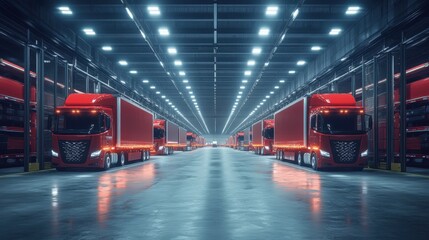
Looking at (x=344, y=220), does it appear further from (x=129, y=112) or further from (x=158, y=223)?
(x=129, y=112)

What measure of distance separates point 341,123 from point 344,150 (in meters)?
1.48

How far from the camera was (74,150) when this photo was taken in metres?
21.8

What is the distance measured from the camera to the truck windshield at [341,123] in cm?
2212

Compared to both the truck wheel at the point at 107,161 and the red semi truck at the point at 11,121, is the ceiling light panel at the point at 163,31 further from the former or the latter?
the red semi truck at the point at 11,121

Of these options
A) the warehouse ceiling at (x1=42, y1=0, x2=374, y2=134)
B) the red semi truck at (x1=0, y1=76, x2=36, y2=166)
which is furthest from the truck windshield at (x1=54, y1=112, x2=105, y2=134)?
the warehouse ceiling at (x1=42, y1=0, x2=374, y2=134)

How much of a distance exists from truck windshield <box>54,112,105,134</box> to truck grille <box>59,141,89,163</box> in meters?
0.72

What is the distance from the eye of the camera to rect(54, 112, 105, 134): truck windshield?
872 inches

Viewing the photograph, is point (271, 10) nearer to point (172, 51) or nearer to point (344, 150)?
point (344, 150)

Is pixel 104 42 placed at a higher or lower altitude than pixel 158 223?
higher

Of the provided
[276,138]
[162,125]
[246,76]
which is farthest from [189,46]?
[162,125]

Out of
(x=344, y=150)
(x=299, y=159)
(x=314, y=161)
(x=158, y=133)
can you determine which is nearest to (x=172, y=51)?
(x=299, y=159)

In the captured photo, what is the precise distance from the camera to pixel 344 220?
324 inches

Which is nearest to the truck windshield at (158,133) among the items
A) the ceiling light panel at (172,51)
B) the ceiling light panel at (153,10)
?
the ceiling light panel at (172,51)

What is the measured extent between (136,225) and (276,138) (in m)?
29.3
